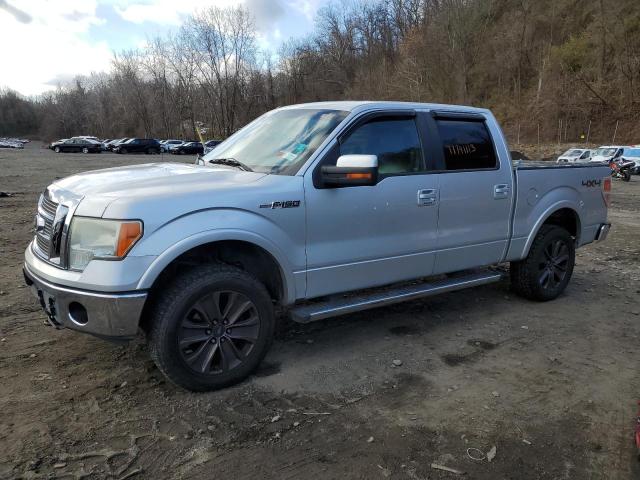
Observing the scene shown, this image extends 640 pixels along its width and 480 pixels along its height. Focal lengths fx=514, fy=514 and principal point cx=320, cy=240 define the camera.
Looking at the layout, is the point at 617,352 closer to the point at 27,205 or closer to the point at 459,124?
the point at 459,124

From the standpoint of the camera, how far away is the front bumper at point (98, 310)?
309 cm

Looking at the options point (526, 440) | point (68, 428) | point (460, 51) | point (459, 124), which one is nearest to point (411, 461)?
point (526, 440)

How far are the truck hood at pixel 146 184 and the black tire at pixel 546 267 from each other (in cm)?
328

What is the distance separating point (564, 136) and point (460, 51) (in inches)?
745

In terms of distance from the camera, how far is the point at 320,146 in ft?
12.7

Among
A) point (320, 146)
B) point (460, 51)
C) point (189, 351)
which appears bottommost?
point (189, 351)

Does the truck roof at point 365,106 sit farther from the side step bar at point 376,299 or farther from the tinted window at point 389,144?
the side step bar at point 376,299

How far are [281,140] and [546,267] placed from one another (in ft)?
11.0

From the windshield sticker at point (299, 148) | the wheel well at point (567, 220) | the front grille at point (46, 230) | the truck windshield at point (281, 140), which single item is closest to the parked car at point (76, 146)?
the truck windshield at point (281, 140)

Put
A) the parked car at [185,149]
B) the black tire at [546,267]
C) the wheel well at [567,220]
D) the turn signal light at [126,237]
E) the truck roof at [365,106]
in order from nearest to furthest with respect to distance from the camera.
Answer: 1. the turn signal light at [126,237]
2. the truck roof at [365,106]
3. the black tire at [546,267]
4. the wheel well at [567,220]
5. the parked car at [185,149]

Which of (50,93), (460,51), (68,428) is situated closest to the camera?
(68,428)

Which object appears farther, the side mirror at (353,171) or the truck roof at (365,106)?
the truck roof at (365,106)

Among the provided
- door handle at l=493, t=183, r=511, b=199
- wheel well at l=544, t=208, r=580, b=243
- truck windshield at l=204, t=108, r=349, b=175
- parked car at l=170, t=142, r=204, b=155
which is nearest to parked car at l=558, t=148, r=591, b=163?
wheel well at l=544, t=208, r=580, b=243

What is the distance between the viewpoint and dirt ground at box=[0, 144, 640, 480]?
9.32 feet
